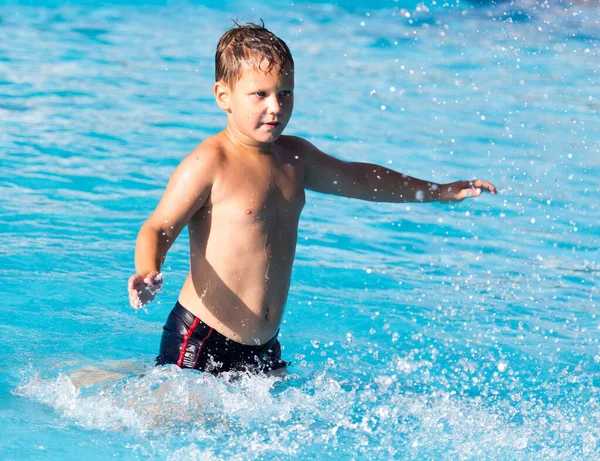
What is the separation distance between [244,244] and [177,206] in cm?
30

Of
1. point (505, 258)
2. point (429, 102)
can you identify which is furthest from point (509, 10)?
point (505, 258)

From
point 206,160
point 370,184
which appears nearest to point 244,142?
point 206,160

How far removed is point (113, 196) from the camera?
6457 mm

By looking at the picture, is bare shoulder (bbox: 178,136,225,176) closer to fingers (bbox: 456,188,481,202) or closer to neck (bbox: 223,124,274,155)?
neck (bbox: 223,124,274,155)

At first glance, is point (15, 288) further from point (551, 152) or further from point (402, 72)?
point (402, 72)

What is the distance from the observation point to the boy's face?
3.31 meters

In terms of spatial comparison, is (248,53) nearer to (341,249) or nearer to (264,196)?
(264,196)

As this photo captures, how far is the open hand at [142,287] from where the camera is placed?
9.45 ft

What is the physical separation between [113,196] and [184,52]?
459 centimetres

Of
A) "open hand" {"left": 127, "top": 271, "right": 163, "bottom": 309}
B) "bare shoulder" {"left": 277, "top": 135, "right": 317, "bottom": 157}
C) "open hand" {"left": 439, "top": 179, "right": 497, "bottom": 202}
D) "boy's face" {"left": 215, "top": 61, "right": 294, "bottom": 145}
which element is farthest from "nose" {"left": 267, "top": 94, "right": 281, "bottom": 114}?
"open hand" {"left": 439, "top": 179, "right": 497, "bottom": 202}

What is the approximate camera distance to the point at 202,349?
3484mm

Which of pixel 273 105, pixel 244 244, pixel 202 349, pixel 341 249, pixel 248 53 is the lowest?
pixel 202 349

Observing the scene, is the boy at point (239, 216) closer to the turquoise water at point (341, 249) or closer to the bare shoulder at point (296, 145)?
the bare shoulder at point (296, 145)

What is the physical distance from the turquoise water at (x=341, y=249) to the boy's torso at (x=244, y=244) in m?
0.25
